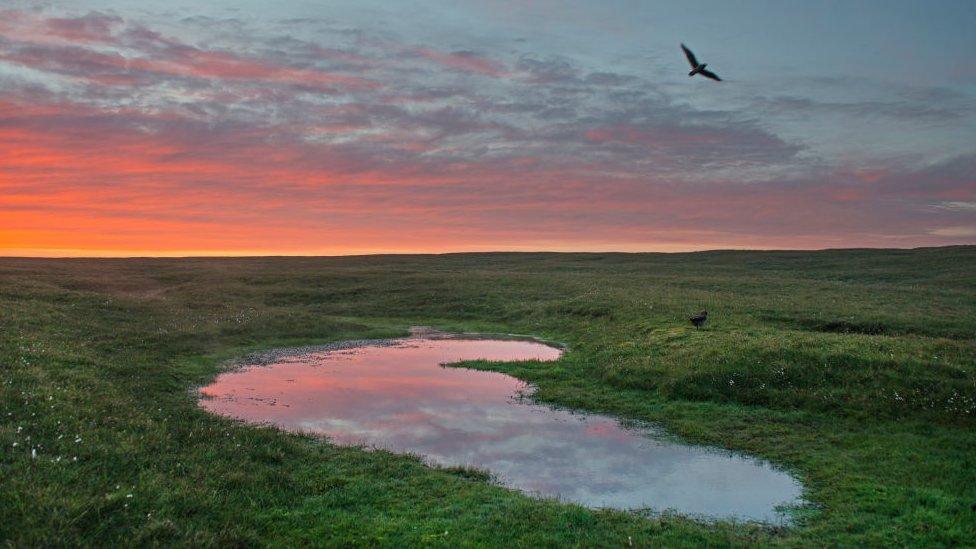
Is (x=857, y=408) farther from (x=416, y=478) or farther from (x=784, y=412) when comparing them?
(x=416, y=478)

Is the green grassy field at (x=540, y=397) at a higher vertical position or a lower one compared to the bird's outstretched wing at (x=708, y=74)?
lower

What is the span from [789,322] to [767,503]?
24.4 meters

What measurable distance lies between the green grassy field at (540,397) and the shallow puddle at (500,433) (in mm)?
1010

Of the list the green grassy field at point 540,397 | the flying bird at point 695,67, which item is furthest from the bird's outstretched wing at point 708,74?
the green grassy field at point 540,397

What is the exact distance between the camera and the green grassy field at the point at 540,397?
11195 millimetres

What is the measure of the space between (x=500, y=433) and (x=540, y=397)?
16.0 feet

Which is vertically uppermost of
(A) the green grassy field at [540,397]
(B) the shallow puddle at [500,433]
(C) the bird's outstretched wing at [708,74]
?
(C) the bird's outstretched wing at [708,74]

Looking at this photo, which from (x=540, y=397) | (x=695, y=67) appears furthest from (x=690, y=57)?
(x=540, y=397)

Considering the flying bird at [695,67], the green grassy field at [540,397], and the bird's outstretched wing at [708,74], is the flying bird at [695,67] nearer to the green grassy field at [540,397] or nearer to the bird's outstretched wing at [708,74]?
the bird's outstretched wing at [708,74]

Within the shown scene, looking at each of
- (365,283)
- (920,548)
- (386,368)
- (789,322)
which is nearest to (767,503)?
(920,548)

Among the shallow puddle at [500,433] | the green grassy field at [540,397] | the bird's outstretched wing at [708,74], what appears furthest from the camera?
the bird's outstretched wing at [708,74]

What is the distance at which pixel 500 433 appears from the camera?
18.5 m

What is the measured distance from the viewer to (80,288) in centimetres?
6078

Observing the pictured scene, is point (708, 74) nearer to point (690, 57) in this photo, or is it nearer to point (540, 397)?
point (690, 57)
